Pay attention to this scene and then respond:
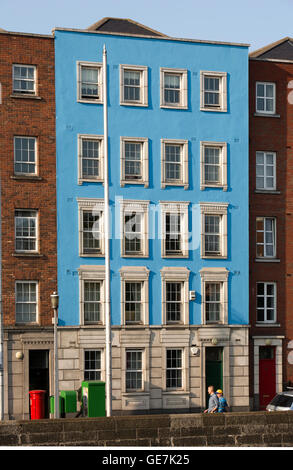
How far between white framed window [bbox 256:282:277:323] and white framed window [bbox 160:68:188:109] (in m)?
9.79

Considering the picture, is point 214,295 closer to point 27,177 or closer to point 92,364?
point 92,364

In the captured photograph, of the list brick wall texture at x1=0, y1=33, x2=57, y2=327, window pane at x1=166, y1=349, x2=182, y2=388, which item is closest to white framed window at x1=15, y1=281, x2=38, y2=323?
brick wall texture at x1=0, y1=33, x2=57, y2=327

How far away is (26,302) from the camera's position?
139ft

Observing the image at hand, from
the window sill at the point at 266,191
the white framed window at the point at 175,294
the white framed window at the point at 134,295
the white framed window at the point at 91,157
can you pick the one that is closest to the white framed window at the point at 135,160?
the white framed window at the point at 91,157

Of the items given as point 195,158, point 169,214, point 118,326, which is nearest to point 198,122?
point 195,158

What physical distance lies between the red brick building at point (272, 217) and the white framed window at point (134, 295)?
5.75 metres

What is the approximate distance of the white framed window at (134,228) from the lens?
144ft

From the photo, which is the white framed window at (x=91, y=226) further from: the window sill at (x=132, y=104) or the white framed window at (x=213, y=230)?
the white framed window at (x=213, y=230)

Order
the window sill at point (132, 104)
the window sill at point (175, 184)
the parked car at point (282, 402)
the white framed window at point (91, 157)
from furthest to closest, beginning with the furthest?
the window sill at point (175, 184) < the window sill at point (132, 104) < the white framed window at point (91, 157) < the parked car at point (282, 402)

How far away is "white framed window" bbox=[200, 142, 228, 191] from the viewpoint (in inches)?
1781

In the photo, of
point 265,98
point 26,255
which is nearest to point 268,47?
point 265,98

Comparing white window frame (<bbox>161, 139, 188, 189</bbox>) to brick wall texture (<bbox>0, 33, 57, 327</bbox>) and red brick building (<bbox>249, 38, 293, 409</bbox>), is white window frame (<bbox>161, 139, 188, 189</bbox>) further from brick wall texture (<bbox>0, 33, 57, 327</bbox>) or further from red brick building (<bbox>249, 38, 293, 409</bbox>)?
brick wall texture (<bbox>0, 33, 57, 327</bbox>)

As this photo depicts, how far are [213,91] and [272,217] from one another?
6966 mm

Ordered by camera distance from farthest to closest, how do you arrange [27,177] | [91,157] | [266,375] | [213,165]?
[266,375]
[213,165]
[91,157]
[27,177]
